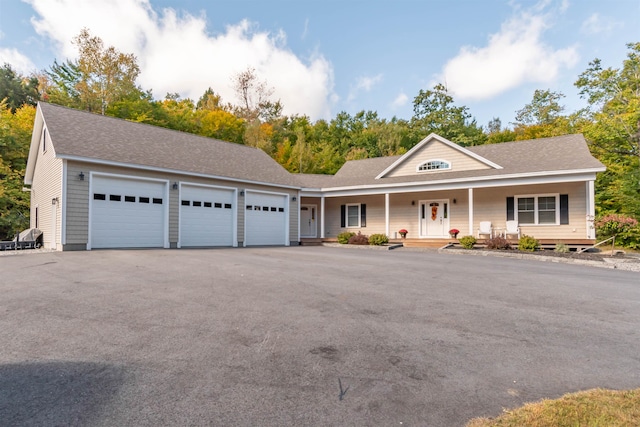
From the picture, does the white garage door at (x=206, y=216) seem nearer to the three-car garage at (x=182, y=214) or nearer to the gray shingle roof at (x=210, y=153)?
the three-car garage at (x=182, y=214)

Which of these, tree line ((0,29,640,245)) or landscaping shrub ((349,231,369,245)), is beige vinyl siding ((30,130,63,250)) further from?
landscaping shrub ((349,231,369,245))

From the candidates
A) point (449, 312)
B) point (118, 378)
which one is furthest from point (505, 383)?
point (118, 378)

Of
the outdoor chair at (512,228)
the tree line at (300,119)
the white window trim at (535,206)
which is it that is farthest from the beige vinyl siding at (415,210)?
the tree line at (300,119)

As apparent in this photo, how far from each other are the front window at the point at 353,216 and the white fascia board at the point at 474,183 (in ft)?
6.03

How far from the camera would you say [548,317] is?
15.5ft

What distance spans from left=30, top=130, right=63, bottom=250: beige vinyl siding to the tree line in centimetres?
480

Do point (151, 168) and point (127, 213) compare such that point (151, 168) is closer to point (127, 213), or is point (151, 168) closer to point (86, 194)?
point (127, 213)

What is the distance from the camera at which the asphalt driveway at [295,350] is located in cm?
244

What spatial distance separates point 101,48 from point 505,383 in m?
38.1

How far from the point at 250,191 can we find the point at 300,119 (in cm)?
2542

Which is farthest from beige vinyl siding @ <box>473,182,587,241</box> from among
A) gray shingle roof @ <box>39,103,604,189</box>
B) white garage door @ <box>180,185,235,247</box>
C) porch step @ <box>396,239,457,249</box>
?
white garage door @ <box>180,185,235,247</box>

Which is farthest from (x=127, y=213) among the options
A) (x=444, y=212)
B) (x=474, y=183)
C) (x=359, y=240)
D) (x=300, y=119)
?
(x=300, y=119)

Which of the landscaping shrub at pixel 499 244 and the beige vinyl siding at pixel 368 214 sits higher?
the beige vinyl siding at pixel 368 214

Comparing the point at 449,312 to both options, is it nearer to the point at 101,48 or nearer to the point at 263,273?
the point at 263,273
